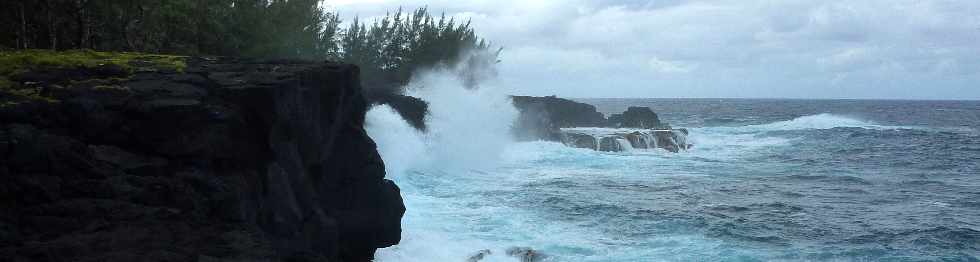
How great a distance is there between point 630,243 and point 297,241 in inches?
317

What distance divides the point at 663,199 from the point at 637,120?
3936 centimetres

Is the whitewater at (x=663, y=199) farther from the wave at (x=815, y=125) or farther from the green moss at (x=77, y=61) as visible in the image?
the wave at (x=815, y=125)

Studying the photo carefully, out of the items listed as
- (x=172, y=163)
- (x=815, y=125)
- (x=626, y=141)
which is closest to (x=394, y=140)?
(x=626, y=141)

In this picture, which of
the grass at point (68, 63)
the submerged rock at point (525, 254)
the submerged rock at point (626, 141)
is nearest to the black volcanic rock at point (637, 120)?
the submerged rock at point (626, 141)

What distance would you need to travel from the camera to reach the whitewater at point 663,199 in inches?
634

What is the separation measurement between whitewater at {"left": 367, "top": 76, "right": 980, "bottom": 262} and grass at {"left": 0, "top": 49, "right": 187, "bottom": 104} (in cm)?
511

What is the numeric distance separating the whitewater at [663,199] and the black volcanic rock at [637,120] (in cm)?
1708

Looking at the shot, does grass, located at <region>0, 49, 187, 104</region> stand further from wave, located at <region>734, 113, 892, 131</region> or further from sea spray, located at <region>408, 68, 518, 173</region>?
wave, located at <region>734, 113, 892, 131</region>

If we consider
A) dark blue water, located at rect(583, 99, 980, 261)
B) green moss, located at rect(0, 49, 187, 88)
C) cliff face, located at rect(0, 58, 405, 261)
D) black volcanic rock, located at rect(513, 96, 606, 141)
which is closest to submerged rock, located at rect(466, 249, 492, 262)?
cliff face, located at rect(0, 58, 405, 261)

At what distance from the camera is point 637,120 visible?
201ft

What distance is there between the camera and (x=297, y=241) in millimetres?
10438

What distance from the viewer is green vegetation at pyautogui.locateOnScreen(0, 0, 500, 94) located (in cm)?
1953

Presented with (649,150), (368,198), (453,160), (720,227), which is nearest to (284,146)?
(368,198)

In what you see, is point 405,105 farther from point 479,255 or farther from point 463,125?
point 479,255
